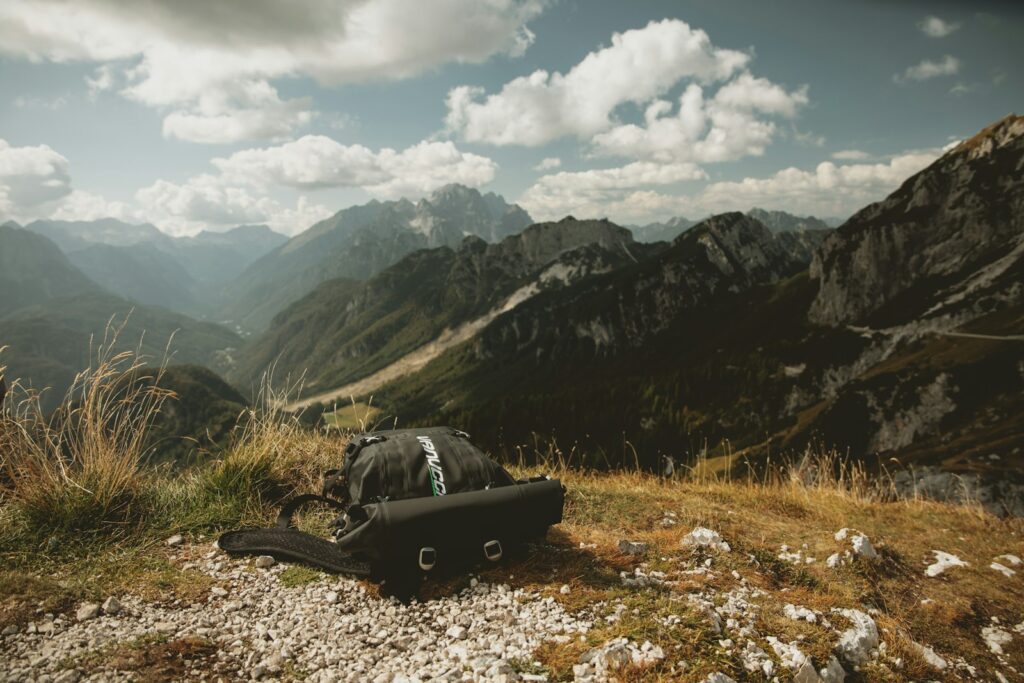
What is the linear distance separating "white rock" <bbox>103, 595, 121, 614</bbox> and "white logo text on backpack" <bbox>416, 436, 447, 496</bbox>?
2.78 m

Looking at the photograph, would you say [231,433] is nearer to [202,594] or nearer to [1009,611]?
[202,594]

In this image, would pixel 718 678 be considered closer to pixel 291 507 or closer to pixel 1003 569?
pixel 291 507

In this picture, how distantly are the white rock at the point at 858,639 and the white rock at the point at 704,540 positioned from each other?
1.51 meters

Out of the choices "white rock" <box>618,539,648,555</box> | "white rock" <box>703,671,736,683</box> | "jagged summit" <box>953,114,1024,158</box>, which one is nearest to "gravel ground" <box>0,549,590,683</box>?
"white rock" <box>703,671,736,683</box>

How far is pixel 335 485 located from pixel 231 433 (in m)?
2.47

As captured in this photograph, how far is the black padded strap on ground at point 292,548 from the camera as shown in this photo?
4.93m

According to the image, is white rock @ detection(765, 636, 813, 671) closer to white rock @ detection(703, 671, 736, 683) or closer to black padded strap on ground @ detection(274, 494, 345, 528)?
white rock @ detection(703, 671, 736, 683)

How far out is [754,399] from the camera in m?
125

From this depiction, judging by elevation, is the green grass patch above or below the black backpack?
below

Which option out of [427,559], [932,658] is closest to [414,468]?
[427,559]

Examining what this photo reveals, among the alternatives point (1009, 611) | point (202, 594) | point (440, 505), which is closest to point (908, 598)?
point (1009, 611)

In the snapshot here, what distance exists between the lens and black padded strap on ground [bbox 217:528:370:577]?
16.2ft

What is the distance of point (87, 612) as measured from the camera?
404 centimetres

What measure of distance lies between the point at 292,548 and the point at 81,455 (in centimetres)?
296
